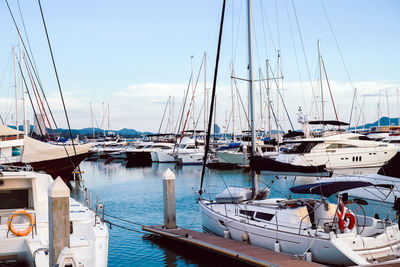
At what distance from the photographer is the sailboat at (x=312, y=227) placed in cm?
1091

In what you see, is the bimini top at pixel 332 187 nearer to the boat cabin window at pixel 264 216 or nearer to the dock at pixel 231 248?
the boat cabin window at pixel 264 216

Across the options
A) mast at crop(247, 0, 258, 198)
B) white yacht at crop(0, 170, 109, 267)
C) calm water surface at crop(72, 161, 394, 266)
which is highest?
mast at crop(247, 0, 258, 198)

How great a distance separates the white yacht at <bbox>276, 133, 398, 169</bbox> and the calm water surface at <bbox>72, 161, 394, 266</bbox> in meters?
3.16

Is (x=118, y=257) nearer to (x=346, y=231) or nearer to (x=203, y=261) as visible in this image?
(x=203, y=261)

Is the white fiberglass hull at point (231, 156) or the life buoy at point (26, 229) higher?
the life buoy at point (26, 229)

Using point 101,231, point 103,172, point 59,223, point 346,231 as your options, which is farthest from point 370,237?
point 103,172

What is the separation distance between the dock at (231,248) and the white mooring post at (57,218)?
552 cm

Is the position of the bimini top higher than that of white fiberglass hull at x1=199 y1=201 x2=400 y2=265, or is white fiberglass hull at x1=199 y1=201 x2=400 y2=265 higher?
the bimini top

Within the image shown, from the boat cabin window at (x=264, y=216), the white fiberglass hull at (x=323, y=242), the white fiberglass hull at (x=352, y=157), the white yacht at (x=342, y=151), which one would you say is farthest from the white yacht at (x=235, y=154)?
the white fiberglass hull at (x=323, y=242)

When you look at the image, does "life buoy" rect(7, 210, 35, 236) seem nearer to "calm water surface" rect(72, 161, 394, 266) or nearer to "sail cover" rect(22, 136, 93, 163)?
"calm water surface" rect(72, 161, 394, 266)

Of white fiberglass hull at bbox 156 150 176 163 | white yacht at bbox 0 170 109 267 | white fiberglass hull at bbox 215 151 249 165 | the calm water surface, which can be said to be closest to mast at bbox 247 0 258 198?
the calm water surface

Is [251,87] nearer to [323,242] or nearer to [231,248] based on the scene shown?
[231,248]

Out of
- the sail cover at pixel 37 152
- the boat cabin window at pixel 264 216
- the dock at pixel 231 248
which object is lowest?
the dock at pixel 231 248

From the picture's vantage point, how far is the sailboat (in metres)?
10.9
